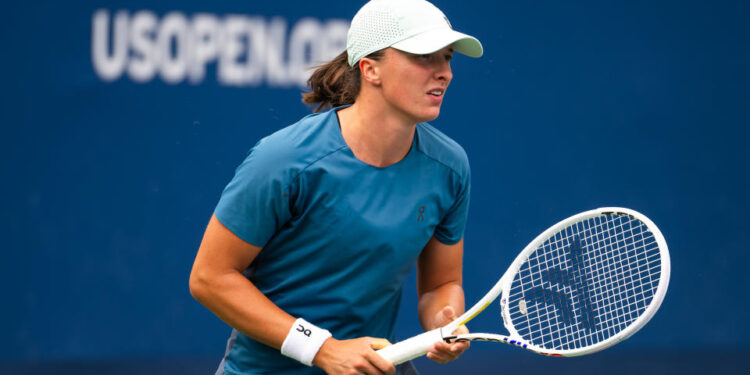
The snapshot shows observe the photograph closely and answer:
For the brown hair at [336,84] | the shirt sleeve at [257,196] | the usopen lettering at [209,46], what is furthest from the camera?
the usopen lettering at [209,46]

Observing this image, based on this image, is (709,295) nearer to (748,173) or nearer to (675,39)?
(748,173)

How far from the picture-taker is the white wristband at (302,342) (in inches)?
71.5

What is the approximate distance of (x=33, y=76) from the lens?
3.69 meters

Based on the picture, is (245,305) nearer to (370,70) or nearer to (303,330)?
(303,330)

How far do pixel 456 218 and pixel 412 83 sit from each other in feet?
1.24

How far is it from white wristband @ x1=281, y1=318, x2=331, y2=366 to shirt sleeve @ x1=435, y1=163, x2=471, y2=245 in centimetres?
41

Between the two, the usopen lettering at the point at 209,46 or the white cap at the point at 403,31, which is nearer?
the white cap at the point at 403,31

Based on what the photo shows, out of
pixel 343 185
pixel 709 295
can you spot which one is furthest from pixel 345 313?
pixel 709 295

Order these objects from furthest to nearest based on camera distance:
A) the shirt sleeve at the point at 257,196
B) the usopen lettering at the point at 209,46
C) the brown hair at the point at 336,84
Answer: the usopen lettering at the point at 209,46, the brown hair at the point at 336,84, the shirt sleeve at the point at 257,196

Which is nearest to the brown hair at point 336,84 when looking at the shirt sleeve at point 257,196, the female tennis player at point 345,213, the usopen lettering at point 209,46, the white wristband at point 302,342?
the female tennis player at point 345,213

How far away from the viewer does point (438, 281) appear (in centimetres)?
215

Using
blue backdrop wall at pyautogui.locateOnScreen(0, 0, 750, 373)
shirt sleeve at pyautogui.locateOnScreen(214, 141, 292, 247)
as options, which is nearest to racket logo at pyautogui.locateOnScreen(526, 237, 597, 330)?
shirt sleeve at pyautogui.locateOnScreen(214, 141, 292, 247)

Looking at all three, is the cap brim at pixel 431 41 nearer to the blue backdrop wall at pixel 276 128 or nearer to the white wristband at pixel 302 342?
the white wristband at pixel 302 342

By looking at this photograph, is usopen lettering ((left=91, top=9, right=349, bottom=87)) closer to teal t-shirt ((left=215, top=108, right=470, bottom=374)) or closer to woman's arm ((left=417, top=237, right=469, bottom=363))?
woman's arm ((left=417, top=237, right=469, bottom=363))
